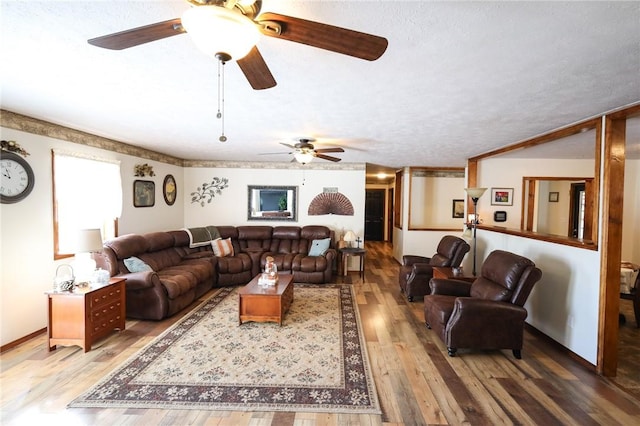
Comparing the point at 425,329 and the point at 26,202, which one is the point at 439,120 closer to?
the point at 425,329

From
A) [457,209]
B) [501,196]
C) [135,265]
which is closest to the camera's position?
[135,265]

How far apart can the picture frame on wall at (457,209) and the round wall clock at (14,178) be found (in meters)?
7.35

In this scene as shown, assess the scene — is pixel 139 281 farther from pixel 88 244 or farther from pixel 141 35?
pixel 141 35

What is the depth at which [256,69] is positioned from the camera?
1459 mm

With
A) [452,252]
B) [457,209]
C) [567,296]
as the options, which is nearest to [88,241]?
[452,252]

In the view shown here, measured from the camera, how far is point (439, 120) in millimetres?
2953

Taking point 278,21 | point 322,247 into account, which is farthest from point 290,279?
point 278,21

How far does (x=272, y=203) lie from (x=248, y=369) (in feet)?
13.4

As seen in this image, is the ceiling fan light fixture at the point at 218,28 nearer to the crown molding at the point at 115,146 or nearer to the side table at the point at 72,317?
the side table at the point at 72,317

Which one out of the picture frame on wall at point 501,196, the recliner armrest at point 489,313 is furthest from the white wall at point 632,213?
the recliner armrest at point 489,313

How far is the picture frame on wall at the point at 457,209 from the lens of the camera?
688 centimetres

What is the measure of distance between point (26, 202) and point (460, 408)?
14.8ft

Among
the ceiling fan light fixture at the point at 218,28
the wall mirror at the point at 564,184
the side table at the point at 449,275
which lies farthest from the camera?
the side table at the point at 449,275

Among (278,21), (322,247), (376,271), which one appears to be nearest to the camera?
(278,21)
